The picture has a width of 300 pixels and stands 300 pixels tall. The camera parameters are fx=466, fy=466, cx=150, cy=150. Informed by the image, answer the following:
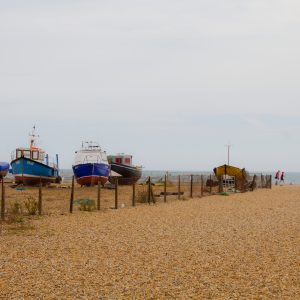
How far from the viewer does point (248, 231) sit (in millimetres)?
14250

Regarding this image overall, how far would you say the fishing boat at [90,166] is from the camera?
Answer: 40.1 meters

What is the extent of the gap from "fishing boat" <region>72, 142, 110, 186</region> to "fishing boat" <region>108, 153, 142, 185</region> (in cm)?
463

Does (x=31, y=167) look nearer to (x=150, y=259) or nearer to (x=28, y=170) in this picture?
(x=28, y=170)

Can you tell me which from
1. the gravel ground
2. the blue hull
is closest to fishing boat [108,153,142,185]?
the blue hull

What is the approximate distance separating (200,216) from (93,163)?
22.8 metres

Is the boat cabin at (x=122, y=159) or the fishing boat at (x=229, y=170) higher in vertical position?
the boat cabin at (x=122, y=159)

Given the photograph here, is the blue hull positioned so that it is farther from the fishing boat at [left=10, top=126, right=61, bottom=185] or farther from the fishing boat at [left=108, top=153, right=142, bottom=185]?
the fishing boat at [left=108, top=153, right=142, bottom=185]

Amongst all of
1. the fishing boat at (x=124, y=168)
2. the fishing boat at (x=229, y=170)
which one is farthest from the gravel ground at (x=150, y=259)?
the fishing boat at (x=124, y=168)

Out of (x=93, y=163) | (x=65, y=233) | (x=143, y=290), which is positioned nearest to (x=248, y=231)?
(x=65, y=233)

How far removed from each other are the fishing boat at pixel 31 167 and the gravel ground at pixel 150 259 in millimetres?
23020

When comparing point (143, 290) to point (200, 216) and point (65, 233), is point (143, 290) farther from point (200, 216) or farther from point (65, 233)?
point (200, 216)

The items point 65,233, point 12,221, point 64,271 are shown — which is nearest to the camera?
point 64,271

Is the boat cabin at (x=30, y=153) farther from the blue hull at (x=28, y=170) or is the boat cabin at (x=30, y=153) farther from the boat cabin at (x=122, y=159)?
the boat cabin at (x=122, y=159)

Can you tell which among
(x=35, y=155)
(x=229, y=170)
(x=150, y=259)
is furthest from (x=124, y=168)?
(x=150, y=259)
